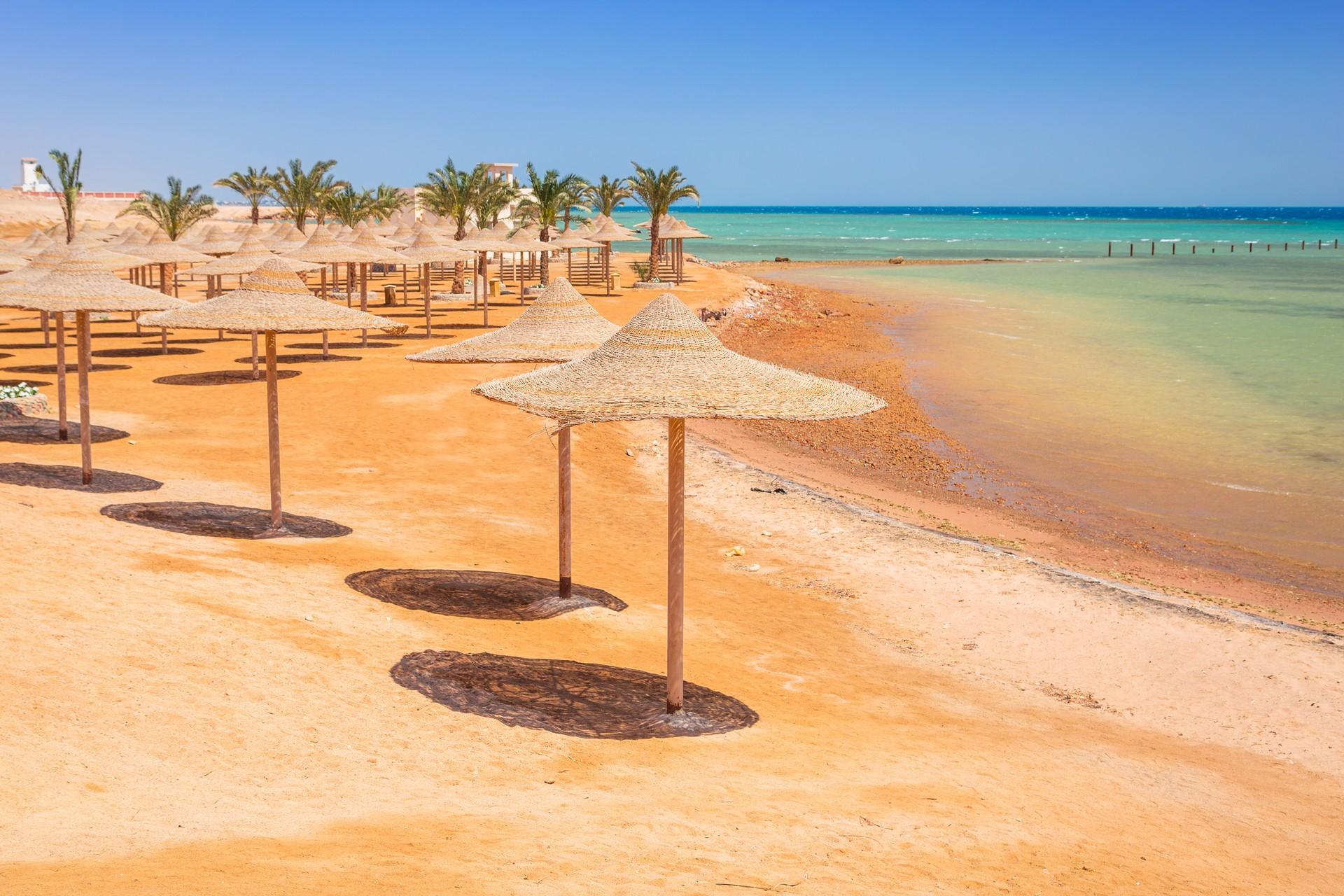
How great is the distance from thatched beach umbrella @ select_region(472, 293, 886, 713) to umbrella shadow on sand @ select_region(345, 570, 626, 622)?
103 inches

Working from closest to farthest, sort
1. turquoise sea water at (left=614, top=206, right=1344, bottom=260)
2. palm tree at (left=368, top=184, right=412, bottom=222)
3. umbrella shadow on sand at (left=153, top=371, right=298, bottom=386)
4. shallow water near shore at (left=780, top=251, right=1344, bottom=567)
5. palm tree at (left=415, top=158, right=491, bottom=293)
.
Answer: shallow water near shore at (left=780, top=251, right=1344, bottom=567), umbrella shadow on sand at (left=153, top=371, right=298, bottom=386), palm tree at (left=415, top=158, right=491, bottom=293), palm tree at (left=368, top=184, right=412, bottom=222), turquoise sea water at (left=614, top=206, right=1344, bottom=260)

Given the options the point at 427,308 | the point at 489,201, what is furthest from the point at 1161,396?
the point at 489,201

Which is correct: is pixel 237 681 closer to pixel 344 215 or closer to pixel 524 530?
pixel 524 530

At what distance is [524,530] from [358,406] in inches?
271

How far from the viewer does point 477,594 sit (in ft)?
35.7

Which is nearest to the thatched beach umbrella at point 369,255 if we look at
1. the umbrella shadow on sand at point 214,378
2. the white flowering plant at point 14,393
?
the umbrella shadow on sand at point 214,378

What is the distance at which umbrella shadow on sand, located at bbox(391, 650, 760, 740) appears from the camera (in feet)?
26.1

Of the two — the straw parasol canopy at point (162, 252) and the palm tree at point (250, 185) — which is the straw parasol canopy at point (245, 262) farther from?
the palm tree at point (250, 185)

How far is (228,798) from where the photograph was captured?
598cm

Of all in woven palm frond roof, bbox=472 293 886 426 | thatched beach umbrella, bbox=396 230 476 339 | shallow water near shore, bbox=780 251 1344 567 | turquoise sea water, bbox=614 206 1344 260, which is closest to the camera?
woven palm frond roof, bbox=472 293 886 426

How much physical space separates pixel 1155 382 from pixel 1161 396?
213 cm

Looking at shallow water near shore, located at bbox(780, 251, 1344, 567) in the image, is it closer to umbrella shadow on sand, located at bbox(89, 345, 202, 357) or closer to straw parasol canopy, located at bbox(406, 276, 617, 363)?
straw parasol canopy, located at bbox(406, 276, 617, 363)

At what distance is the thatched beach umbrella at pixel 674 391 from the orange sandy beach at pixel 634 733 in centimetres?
147

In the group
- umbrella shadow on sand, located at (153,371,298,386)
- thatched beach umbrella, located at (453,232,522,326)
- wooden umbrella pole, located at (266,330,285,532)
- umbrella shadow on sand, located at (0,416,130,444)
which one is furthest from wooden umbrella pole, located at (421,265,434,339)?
wooden umbrella pole, located at (266,330,285,532)
